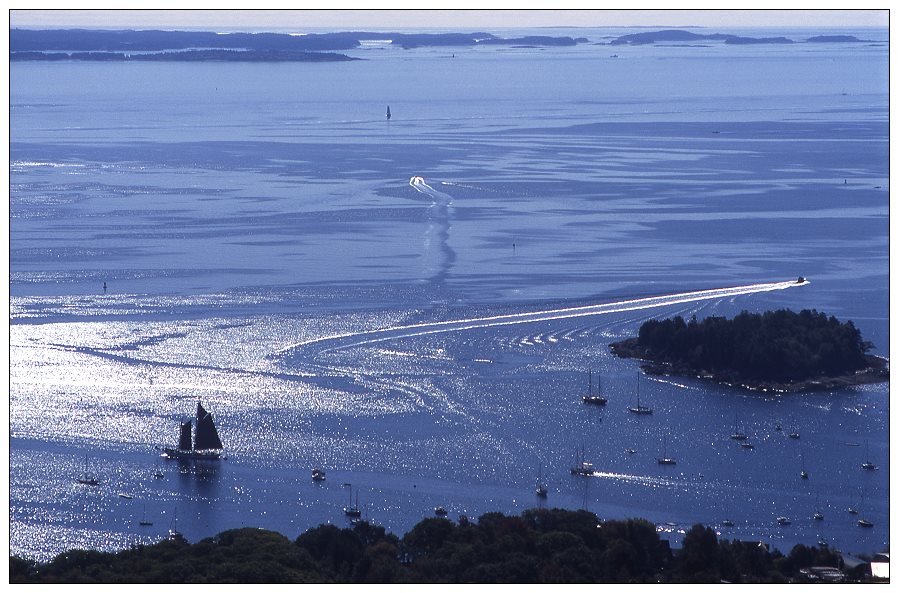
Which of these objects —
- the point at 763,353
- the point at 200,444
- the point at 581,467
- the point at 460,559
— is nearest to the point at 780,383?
the point at 763,353

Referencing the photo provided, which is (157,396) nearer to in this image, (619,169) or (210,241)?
(210,241)

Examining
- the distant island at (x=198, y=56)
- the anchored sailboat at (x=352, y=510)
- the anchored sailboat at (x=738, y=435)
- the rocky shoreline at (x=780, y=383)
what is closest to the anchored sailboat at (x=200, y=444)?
the anchored sailboat at (x=352, y=510)

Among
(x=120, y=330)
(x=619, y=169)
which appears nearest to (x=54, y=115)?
(x=619, y=169)

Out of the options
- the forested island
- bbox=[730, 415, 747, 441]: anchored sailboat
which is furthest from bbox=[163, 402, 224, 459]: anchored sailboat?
bbox=[730, 415, 747, 441]: anchored sailboat

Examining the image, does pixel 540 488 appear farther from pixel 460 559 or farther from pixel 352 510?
pixel 460 559

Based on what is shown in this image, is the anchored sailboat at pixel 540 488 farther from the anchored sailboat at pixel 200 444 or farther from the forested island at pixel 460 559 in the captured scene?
the anchored sailboat at pixel 200 444
